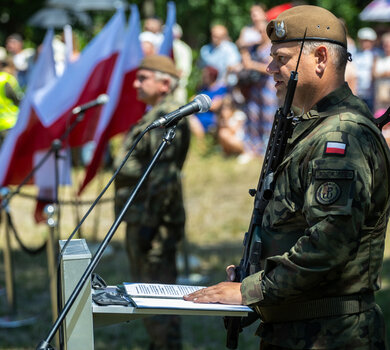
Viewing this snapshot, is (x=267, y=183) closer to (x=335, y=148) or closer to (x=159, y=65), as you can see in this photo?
(x=335, y=148)

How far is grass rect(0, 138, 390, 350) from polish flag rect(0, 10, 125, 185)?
0.82 m

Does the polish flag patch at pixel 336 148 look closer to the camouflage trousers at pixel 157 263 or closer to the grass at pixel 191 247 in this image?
the camouflage trousers at pixel 157 263

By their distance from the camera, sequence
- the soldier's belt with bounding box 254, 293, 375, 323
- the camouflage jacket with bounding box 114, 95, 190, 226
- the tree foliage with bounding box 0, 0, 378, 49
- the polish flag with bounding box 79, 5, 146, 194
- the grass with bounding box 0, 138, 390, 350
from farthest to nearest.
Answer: the tree foliage with bounding box 0, 0, 378, 49
the polish flag with bounding box 79, 5, 146, 194
the grass with bounding box 0, 138, 390, 350
the camouflage jacket with bounding box 114, 95, 190, 226
the soldier's belt with bounding box 254, 293, 375, 323

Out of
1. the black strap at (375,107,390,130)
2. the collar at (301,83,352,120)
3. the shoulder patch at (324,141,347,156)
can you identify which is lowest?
the shoulder patch at (324,141,347,156)

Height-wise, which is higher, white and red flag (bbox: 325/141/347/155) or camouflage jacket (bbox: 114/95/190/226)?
white and red flag (bbox: 325/141/347/155)

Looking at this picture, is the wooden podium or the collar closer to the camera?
the wooden podium

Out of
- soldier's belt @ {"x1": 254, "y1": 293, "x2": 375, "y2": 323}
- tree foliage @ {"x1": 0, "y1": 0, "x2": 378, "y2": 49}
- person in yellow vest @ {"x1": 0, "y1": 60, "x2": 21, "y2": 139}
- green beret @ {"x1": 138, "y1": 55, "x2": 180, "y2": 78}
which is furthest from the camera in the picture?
tree foliage @ {"x1": 0, "y1": 0, "x2": 378, "y2": 49}

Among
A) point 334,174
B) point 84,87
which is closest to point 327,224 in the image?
point 334,174

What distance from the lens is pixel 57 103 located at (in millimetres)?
6301

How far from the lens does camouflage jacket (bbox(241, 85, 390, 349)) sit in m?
2.17

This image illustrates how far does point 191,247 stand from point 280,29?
6.03m

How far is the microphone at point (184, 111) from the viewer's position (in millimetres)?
2469

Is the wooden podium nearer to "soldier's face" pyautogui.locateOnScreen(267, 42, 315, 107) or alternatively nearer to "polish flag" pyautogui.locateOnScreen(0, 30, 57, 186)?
"soldier's face" pyautogui.locateOnScreen(267, 42, 315, 107)

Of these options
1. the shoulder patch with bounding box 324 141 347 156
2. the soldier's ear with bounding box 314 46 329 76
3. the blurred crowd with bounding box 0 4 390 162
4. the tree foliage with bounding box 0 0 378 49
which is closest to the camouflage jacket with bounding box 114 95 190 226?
the soldier's ear with bounding box 314 46 329 76
